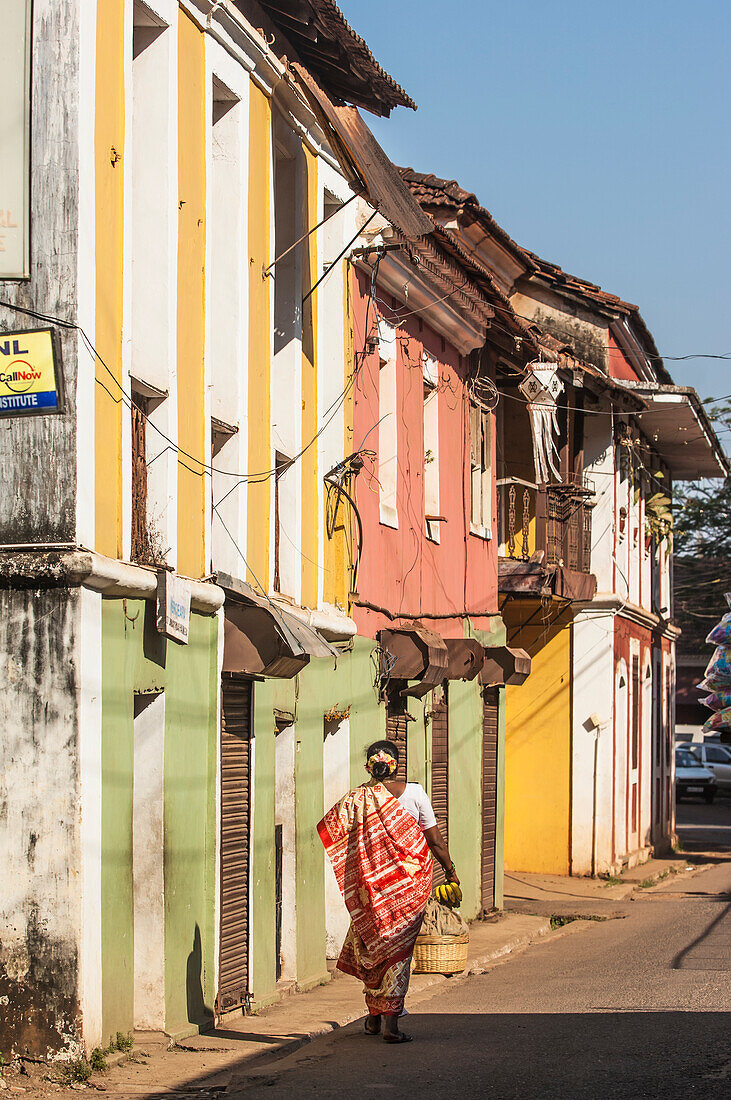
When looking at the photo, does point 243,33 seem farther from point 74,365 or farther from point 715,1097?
point 715,1097

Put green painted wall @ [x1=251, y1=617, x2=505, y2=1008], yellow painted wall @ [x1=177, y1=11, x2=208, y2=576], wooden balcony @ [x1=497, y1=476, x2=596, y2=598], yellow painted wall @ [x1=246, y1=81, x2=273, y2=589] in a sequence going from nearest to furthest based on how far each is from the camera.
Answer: yellow painted wall @ [x1=177, y1=11, x2=208, y2=576] → green painted wall @ [x1=251, y1=617, x2=505, y2=1008] → yellow painted wall @ [x1=246, y1=81, x2=273, y2=589] → wooden balcony @ [x1=497, y1=476, x2=596, y2=598]

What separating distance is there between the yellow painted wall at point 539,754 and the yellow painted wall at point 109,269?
53.9 feet

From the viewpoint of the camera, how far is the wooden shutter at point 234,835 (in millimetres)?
10461

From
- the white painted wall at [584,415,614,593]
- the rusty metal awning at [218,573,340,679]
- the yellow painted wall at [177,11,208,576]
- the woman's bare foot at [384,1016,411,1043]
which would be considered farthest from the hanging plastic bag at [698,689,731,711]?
the woman's bare foot at [384,1016,411,1043]

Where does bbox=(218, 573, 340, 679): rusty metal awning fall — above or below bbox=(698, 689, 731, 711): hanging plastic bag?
above

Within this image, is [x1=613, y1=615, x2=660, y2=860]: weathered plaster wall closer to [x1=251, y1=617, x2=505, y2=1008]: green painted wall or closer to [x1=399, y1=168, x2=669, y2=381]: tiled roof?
[x1=399, y1=168, x2=669, y2=381]: tiled roof

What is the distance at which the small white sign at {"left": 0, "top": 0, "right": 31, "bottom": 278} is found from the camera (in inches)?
324

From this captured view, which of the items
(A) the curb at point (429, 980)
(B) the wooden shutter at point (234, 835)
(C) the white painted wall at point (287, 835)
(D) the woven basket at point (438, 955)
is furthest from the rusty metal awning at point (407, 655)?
(B) the wooden shutter at point (234, 835)

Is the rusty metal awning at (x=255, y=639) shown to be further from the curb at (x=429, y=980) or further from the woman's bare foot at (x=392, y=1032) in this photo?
the woman's bare foot at (x=392, y=1032)

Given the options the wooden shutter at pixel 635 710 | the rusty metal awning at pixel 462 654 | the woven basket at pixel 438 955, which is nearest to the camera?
the woven basket at pixel 438 955

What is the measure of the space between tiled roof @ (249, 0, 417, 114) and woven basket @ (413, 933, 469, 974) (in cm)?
759

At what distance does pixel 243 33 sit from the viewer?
11141 mm

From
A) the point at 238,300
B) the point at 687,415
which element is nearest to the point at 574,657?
the point at 687,415

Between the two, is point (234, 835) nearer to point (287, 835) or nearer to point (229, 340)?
point (287, 835)
